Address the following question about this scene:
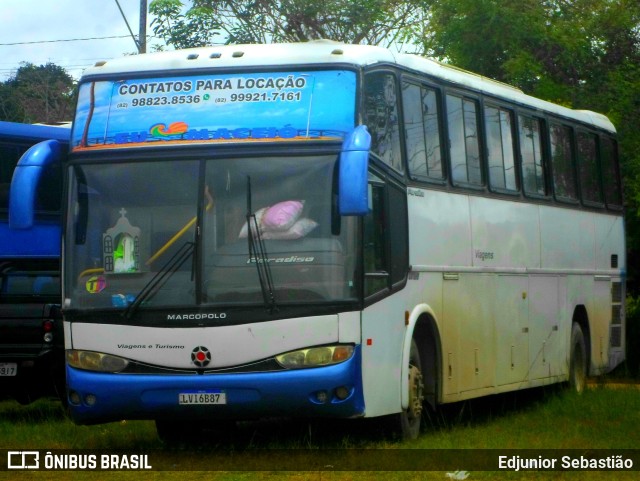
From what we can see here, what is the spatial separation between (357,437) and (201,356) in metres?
2.32

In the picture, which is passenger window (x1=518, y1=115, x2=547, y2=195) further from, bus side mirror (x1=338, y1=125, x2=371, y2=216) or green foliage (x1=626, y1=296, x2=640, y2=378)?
green foliage (x1=626, y1=296, x2=640, y2=378)

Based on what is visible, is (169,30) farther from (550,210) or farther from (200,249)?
(200,249)

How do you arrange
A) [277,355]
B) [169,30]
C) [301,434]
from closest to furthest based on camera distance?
[277,355], [301,434], [169,30]

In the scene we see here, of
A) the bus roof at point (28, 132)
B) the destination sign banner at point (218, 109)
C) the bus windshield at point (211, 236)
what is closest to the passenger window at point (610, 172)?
the bus roof at point (28, 132)

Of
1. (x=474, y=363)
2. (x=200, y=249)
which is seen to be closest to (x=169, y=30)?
(x=474, y=363)

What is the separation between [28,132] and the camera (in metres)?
22.5

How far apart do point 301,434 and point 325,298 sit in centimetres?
288

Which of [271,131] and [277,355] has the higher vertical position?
[271,131]

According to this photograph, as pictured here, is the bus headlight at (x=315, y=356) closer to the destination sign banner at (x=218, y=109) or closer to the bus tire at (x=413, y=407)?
the bus tire at (x=413, y=407)

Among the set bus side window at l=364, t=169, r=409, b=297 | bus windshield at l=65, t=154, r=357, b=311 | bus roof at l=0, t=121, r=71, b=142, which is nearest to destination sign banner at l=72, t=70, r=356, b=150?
bus windshield at l=65, t=154, r=357, b=311

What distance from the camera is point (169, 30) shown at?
30922 millimetres

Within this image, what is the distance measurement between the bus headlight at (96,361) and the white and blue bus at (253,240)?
12 millimetres

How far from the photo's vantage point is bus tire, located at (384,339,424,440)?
1184cm

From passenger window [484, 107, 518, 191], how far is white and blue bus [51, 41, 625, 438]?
1966mm
